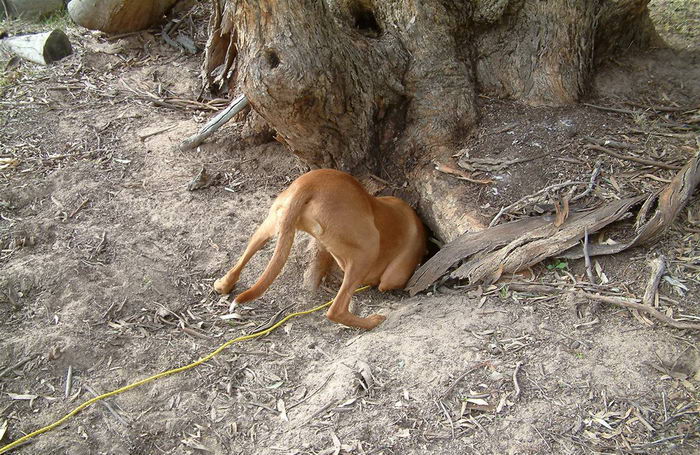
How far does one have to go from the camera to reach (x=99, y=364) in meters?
3.65

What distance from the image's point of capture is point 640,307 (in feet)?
11.3

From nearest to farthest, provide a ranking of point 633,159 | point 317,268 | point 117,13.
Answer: point 633,159
point 317,268
point 117,13

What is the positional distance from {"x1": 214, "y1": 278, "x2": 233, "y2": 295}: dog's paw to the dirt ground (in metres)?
0.08

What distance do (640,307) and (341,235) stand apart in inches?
78.8

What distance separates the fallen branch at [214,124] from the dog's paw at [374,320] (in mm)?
2691

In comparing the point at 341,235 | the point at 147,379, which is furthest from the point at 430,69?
the point at 147,379

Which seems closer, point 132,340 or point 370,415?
point 370,415

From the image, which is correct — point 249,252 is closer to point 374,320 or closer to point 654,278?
point 374,320

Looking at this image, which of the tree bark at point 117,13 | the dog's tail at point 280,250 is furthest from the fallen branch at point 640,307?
the tree bark at point 117,13

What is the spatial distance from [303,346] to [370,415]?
945 mm

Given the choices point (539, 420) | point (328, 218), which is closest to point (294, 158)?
point (328, 218)

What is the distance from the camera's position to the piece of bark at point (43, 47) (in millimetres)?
6992

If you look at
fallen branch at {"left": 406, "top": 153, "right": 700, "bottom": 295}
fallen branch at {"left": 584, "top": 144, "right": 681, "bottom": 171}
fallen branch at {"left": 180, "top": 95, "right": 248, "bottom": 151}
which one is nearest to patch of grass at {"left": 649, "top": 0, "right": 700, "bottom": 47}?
fallen branch at {"left": 584, "top": 144, "right": 681, "bottom": 171}

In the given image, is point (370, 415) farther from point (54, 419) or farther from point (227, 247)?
point (227, 247)
